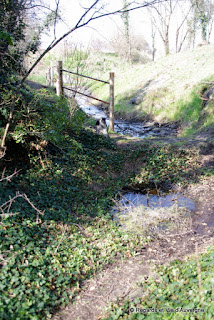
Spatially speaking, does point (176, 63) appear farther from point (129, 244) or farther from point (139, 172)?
point (129, 244)

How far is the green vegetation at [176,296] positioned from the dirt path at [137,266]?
204mm

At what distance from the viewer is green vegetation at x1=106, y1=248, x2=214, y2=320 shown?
295 centimetres

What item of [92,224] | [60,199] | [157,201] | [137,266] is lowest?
[137,266]

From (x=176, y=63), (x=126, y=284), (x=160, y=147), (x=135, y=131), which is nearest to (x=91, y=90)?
(x=176, y=63)

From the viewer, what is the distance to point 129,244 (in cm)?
508

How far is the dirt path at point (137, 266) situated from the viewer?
366cm

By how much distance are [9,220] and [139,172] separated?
4.65 metres

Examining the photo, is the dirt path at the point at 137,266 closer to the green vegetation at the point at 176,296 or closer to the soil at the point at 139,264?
the soil at the point at 139,264

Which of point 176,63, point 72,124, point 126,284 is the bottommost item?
point 126,284

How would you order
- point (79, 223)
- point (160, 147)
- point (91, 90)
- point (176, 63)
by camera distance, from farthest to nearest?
1. point (91, 90)
2. point (176, 63)
3. point (160, 147)
4. point (79, 223)

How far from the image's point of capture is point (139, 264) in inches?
177

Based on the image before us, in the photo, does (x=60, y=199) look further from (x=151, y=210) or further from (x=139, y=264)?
(x=139, y=264)

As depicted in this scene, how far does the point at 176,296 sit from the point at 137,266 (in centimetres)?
118

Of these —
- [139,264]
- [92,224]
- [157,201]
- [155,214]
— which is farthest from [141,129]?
[139,264]
